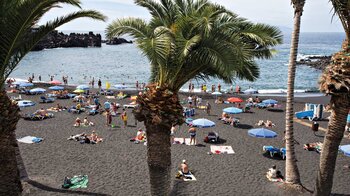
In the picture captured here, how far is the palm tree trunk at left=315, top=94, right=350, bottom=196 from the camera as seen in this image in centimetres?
1069

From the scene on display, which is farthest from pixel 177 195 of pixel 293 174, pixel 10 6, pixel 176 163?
pixel 10 6

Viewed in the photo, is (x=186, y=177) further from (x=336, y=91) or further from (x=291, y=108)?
(x=336, y=91)

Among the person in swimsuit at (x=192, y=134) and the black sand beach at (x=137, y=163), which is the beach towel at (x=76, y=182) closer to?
the black sand beach at (x=137, y=163)

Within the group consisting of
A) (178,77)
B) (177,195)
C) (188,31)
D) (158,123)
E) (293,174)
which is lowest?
(177,195)

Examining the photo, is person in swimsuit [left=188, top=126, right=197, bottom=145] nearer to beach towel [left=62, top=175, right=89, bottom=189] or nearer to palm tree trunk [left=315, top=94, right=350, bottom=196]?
beach towel [left=62, top=175, right=89, bottom=189]

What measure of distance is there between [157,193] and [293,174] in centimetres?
792

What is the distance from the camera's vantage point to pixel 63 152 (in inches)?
776

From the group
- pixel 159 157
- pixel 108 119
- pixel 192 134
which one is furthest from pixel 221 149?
pixel 159 157

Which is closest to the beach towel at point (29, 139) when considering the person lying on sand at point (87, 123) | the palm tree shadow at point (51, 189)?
the person lying on sand at point (87, 123)

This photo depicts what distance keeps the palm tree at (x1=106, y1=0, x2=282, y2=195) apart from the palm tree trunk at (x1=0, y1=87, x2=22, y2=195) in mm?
3580

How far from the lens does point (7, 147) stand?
8.78m

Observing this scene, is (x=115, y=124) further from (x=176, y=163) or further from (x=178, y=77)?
(x=178, y=77)

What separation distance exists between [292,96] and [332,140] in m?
3.46

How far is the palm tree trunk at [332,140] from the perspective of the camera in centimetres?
1069
